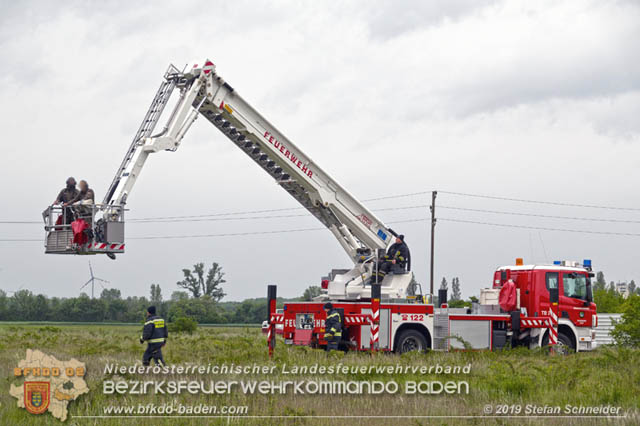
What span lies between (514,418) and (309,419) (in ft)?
9.38

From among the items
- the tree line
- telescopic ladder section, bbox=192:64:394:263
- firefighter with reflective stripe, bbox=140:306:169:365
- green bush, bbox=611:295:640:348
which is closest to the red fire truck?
green bush, bbox=611:295:640:348

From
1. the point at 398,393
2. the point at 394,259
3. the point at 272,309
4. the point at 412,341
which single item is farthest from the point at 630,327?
the point at 398,393

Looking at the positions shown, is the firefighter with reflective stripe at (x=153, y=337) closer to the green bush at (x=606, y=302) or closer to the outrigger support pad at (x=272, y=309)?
the outrigger support pad at (x=272, y=309)

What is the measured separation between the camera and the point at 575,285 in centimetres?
2008

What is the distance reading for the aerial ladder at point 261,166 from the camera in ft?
50.1

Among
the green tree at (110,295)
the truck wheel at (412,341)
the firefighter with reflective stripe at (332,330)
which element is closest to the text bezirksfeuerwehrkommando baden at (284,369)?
the firefighter with reflective stripe at (332,330)

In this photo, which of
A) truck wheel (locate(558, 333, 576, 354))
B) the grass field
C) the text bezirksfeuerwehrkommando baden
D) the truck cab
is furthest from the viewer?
the truck cab

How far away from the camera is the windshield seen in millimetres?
19938

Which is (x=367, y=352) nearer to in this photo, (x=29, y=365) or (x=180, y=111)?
(x=180, y=111)

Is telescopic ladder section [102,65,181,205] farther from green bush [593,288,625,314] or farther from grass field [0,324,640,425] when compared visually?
green bush [593,288,625,314]

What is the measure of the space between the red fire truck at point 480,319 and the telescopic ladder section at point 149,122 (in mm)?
4496

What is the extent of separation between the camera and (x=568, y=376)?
13188 millimetres

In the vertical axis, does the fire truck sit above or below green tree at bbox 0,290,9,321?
above

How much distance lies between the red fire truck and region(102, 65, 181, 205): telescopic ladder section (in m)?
4.50
